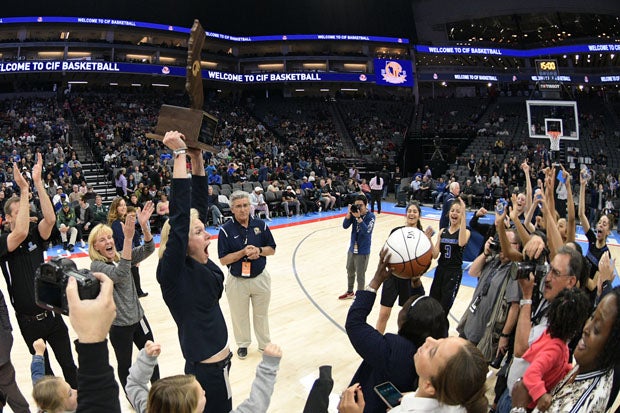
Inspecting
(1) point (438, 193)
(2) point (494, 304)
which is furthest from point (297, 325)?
(1) point (438, 193)

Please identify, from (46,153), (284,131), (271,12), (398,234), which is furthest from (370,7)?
(398,234)

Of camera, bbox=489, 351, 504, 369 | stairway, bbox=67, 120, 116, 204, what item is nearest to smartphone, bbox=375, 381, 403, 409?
camera, bbox=489, 351, 504, 369

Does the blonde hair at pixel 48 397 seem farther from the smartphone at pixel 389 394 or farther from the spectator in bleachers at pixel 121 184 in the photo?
the spectator in bleachers at pixel 121 184

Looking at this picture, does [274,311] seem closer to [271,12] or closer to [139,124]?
[139,124]

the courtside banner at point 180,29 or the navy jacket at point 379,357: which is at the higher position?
the courtside banner at point 180,29

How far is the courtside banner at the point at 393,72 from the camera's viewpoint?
101ft

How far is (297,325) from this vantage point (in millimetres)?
6652

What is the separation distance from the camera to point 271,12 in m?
33.3

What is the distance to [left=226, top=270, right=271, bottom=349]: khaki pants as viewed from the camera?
5.33 m

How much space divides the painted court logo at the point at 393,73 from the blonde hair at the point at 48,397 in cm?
3041

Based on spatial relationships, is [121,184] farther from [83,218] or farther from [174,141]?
[174,141]

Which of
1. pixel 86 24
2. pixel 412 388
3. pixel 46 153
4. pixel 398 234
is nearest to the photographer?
pixel 412 388

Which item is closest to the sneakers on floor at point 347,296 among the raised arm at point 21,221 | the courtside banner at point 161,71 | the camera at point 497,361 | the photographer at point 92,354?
the camera at point 497,361

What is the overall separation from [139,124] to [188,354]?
81.4ft
